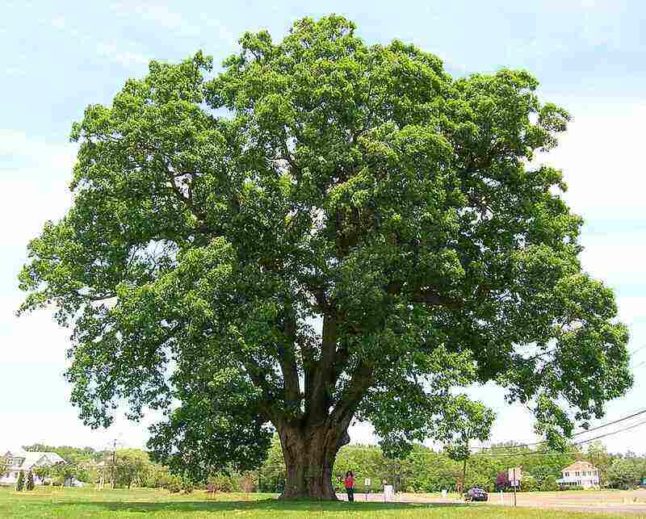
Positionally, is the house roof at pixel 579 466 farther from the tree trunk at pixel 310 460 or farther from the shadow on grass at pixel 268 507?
the shadow on grass at pixel 268 507

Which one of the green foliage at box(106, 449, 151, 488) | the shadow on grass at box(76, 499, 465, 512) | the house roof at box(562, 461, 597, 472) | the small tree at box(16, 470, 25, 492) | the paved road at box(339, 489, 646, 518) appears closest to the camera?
the shadow on grass at box(76, 499, 465, 512)

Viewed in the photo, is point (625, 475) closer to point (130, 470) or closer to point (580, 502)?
point (580, 502)

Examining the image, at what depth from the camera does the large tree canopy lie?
21.4 meters

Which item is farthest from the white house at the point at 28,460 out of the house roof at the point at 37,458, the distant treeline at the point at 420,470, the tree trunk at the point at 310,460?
the tree trunk at the point at 310,460

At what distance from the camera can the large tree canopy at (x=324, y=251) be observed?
70.2 feet

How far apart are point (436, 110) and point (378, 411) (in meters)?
10.5

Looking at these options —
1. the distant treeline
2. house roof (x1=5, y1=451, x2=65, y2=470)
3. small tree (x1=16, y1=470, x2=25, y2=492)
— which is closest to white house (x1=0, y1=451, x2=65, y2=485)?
house roof (x1=5, y1=451, x2=65, y2=470)

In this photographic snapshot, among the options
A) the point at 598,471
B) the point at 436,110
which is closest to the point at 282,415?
the point at 436,110

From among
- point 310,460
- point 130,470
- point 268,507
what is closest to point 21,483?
point 130,470

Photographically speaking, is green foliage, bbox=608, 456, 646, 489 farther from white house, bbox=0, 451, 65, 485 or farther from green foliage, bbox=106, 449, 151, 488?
white house, bbox=0, 451, 65, 485

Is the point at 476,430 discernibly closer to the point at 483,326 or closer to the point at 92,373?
the point at 483,326

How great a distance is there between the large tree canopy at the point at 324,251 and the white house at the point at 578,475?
107463 mm

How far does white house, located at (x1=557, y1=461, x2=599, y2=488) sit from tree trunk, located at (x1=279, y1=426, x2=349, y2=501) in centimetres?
10691

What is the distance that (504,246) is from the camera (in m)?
24.6
